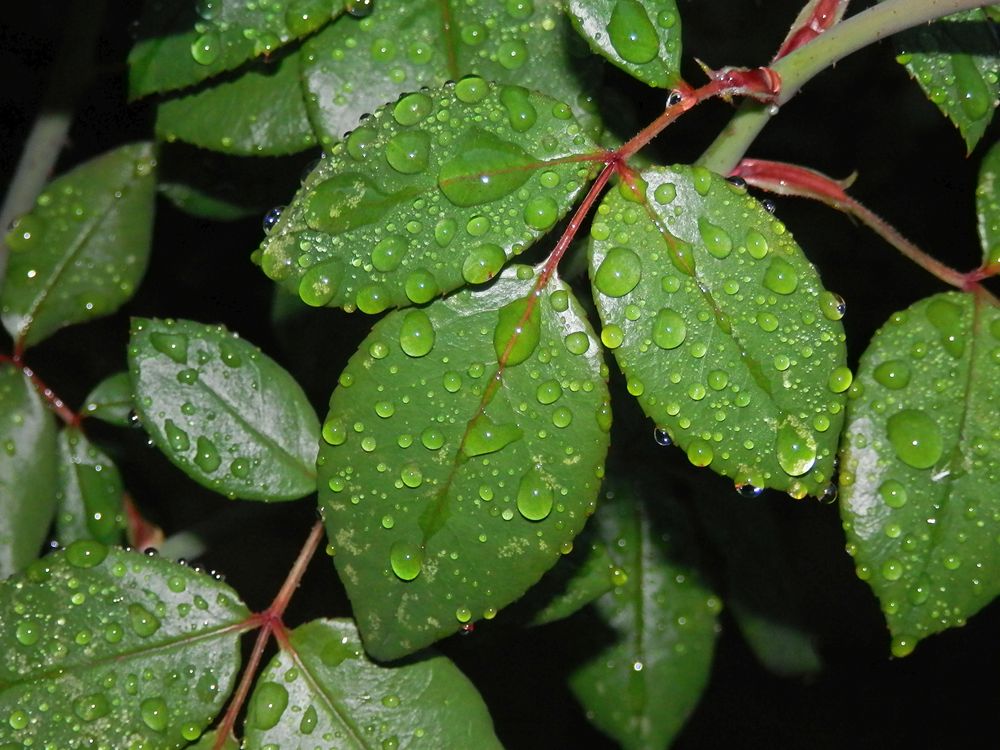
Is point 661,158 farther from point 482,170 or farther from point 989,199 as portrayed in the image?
point 482,170

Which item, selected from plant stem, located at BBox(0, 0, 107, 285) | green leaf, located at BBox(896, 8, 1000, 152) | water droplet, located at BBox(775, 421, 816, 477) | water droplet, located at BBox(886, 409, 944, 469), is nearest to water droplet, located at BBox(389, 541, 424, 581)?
water droplet, located at BBox(775, 421, 816, 477)

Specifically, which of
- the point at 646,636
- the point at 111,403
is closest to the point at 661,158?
the point at 646,636

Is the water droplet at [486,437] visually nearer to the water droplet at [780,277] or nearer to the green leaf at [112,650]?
the water droplet at [780,277]

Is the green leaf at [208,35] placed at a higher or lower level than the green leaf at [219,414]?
higher

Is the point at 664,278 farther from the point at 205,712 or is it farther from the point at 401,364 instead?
the point at 205,712

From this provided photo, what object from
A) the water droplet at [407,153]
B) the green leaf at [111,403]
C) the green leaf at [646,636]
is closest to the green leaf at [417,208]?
the water droplet at [407,153]

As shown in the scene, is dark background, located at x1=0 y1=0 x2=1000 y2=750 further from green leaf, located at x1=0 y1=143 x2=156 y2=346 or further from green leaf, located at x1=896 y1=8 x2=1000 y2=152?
green leaf, located at x1=896 y1=8 x2=1000 y2=152
